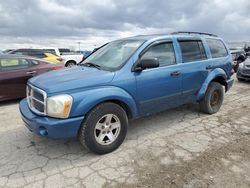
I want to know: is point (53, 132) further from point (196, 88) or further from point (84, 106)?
point (196, 88)

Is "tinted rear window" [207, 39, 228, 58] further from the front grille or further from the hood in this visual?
the front grille

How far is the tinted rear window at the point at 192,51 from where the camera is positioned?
4.41 m

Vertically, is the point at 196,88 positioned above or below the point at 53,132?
above

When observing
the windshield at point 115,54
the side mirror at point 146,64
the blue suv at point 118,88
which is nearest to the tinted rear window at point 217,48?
the blue suv at point 118,88

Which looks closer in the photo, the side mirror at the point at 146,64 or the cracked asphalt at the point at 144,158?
the cracked asphalt at the point at 144,158

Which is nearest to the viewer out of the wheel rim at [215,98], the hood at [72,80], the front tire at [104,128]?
the hood at [72,80]

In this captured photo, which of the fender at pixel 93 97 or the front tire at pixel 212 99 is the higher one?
the fender at pixel 93 97

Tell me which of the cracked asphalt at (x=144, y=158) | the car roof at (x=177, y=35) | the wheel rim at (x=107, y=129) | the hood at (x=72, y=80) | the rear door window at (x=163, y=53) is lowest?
the cracked asphalt at (x=144, y=158)

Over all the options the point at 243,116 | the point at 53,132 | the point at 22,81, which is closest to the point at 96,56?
the point at 53,132

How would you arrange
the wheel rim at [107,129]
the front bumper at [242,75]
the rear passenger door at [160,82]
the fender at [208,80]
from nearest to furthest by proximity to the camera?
the wheel rim at [107,129] → the rear passenger door at [160,82] → the fender at [208,80] → the front bumper at [242,75]

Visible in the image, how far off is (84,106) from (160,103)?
1.55 meters

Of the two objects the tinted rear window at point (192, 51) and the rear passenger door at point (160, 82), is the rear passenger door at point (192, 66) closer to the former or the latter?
the tinted rear window at point (192, 51)

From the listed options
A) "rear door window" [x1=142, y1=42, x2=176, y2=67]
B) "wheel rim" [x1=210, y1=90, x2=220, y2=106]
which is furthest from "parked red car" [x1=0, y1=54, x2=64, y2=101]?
"wheel rim" [x1=210, y1=90, x2=220, y2=106]

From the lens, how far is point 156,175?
9.43ft
